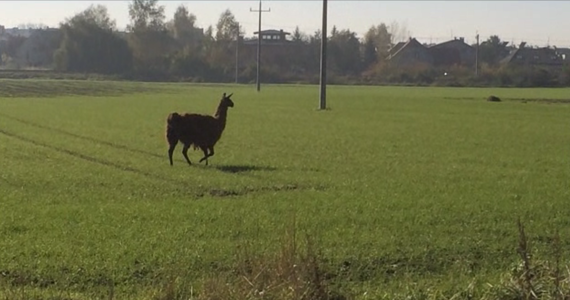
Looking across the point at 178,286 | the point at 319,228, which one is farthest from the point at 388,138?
the point at 178,286

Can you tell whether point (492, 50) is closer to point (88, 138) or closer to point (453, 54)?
point (453, 54)

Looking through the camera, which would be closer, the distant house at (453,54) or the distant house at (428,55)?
the distant house at (428,55)

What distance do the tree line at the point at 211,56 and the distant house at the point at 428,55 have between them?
3.03 meters

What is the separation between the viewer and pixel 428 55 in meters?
161

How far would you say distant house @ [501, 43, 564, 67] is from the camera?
153 metres

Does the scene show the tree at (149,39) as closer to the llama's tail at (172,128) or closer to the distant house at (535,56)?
the distant house at (535,56)

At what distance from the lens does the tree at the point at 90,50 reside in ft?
423

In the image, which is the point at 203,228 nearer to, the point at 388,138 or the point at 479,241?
the point at 479,241

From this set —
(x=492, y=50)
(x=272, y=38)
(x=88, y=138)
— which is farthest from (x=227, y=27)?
(x=88, y=138)

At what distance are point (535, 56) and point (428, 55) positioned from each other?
17.9 metres

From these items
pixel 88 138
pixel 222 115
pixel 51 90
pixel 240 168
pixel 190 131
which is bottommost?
pixel 51 90

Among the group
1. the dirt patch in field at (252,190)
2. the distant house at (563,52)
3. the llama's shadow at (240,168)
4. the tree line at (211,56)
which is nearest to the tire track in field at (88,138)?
the llama's shadow at (240,168)

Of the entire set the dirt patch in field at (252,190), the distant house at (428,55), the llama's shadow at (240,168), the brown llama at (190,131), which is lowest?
the llama's shadow at (240,168)

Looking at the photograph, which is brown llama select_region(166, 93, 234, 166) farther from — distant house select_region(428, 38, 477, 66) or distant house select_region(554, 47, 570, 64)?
distant house select_region(554, 47, 570, 64)
